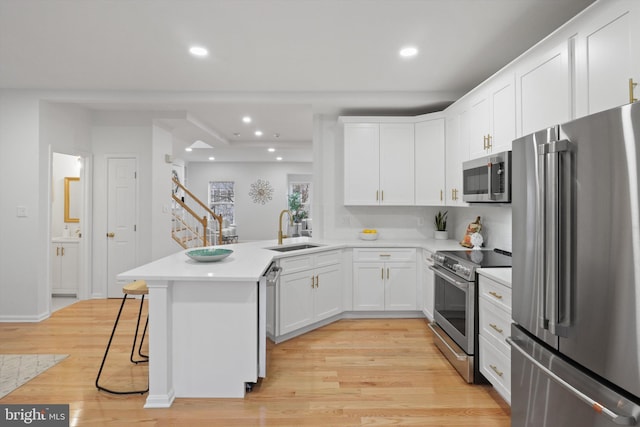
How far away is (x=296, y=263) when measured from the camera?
11.5ft

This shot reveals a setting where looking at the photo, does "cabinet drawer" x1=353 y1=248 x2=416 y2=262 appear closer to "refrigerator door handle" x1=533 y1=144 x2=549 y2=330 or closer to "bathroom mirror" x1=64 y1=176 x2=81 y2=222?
"refrigerator door handle" x1=533 y1=144 x2=549 y2=330

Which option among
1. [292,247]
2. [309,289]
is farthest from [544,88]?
[292,247]

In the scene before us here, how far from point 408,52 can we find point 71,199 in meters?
5.39

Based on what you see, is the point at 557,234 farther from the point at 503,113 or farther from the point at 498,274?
the point at 503,113

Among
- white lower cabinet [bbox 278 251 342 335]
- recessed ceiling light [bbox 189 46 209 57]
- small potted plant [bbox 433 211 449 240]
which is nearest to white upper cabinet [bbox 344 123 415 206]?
small potted plant [bbox 433 211 449 240]

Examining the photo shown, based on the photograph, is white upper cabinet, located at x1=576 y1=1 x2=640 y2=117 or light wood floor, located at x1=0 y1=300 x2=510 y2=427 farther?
light wood floor, located at x1=0 y1=300 x2=510 y2=427

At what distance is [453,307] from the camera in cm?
294

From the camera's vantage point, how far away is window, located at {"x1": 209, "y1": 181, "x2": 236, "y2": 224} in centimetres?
1123

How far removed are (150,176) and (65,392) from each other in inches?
122

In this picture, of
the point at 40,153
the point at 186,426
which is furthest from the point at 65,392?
the point at 40,153

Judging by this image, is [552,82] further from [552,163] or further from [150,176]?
[150,176]

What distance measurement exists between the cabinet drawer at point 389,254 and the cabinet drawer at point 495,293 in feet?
4.84

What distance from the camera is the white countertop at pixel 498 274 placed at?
223 centimetres

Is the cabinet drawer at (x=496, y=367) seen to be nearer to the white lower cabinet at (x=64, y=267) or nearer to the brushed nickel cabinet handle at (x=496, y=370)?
the brushed nickel cabinet handle at (x=496, y=370)
